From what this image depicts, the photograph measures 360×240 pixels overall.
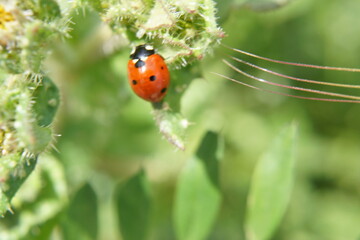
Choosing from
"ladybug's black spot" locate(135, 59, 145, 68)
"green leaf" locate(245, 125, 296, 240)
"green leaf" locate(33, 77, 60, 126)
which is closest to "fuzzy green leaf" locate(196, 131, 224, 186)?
"green leaf" locate(245, 125, 296, 240)

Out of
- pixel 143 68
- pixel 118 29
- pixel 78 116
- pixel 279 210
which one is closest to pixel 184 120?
pixel 143 68

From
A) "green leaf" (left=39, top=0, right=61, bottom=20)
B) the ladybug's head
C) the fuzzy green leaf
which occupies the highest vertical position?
"green leaf" (left=39, top=0, right=61, bottom=20)

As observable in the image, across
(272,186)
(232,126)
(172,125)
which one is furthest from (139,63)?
(232,126)

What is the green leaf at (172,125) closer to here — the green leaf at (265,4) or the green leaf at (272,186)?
the green leaf at (272,186)

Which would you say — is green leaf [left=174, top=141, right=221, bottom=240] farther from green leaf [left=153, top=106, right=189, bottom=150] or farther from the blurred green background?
the blurred green background

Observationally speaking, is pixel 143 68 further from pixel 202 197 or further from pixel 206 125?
pixel 206 125

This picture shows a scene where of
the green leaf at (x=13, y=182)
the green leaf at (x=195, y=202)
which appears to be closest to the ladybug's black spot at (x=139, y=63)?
the green leaf at (x=195, y=202)
